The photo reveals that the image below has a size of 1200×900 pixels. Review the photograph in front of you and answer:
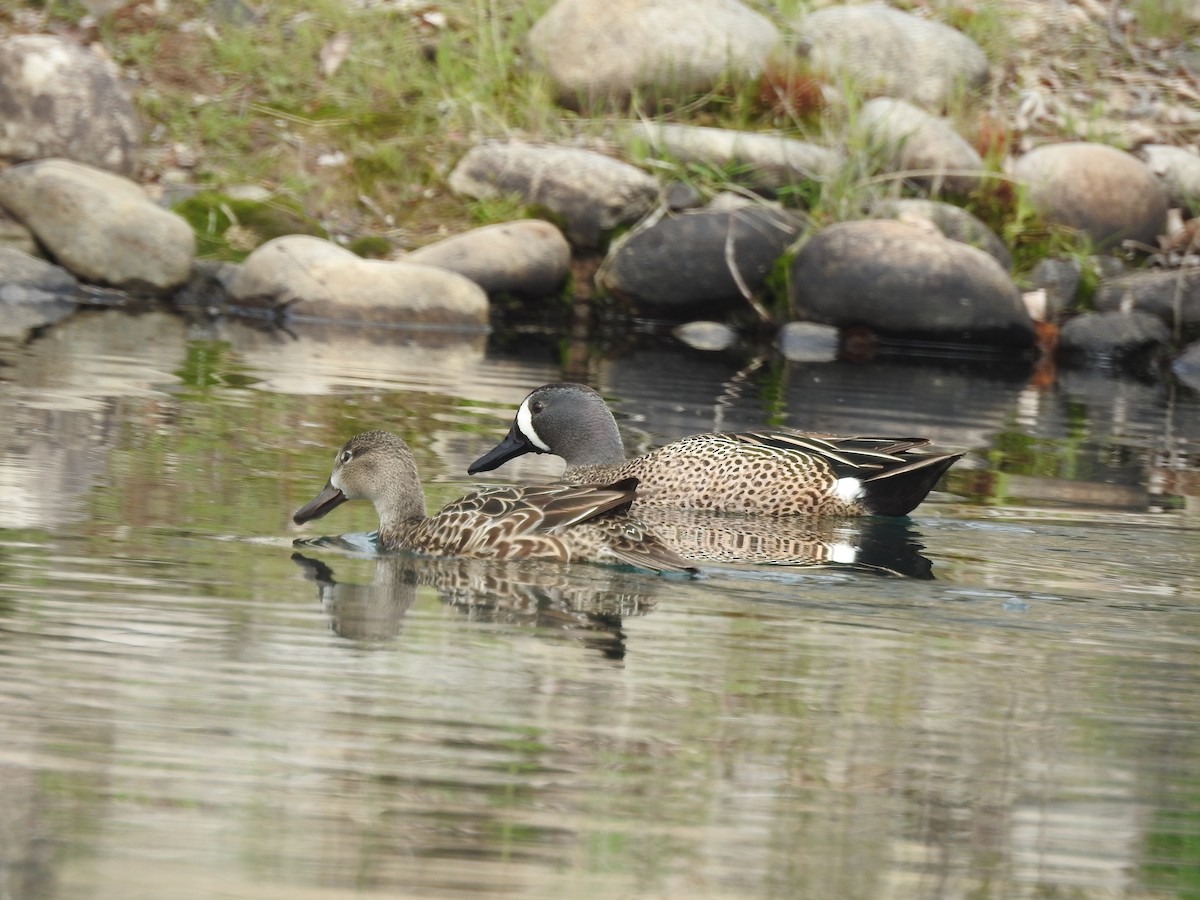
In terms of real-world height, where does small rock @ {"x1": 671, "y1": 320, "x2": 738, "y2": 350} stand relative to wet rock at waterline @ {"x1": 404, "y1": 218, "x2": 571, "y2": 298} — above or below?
below

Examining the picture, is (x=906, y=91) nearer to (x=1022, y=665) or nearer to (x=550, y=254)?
(x=550, y=254)

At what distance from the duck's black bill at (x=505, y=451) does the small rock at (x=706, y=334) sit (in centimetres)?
848

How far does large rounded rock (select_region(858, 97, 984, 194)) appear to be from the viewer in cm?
1689

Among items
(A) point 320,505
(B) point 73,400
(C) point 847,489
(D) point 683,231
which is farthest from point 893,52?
(A) point 320,505

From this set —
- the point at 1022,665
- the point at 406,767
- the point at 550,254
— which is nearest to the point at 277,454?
the point at 1022,665

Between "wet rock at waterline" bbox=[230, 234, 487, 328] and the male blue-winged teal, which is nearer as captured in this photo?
the male blue-winged teal

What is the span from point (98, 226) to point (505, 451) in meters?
9.05

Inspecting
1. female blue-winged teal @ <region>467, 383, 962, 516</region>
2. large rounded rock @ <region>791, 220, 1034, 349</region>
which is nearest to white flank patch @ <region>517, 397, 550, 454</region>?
female blue-winged teal @ <region>467, 383, 962, 516</region>

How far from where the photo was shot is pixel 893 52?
18766 mm

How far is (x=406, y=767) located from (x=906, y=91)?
16.0 meters

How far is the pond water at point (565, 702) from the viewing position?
314 cm

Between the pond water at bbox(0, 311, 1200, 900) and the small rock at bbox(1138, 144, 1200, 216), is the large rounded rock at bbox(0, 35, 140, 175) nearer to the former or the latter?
the pond water at bbox(0, 311, 1200, 900)

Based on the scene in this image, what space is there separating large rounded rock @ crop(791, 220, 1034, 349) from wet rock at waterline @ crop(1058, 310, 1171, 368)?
21.8 inches

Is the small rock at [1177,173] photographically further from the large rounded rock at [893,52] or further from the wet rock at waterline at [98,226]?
the wet rock at waterline at [98,226]
